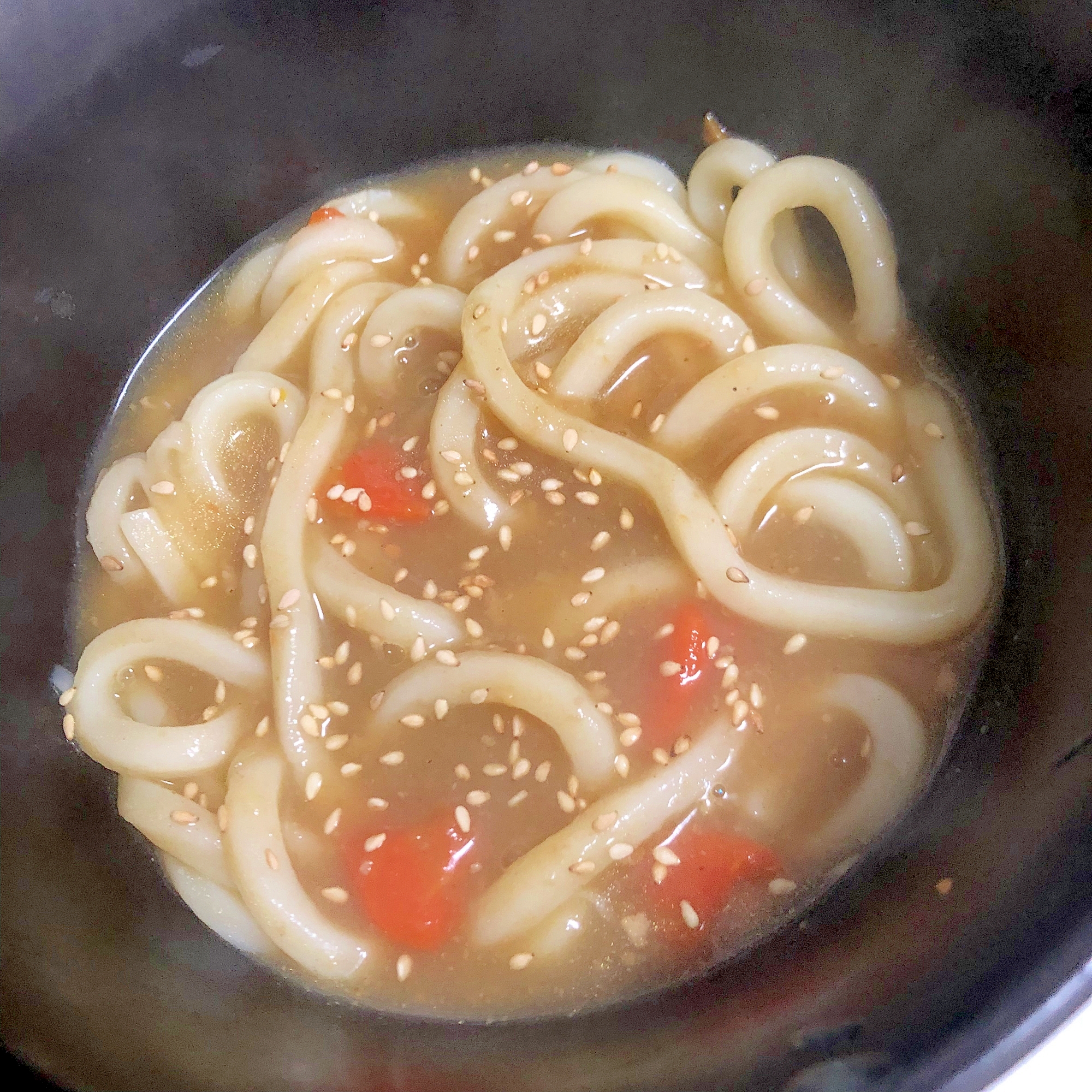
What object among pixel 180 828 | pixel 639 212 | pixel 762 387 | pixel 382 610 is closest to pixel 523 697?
pixel 382 610

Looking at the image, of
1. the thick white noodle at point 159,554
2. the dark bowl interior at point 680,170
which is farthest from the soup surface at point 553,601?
the dark bowl interior at point 680,170

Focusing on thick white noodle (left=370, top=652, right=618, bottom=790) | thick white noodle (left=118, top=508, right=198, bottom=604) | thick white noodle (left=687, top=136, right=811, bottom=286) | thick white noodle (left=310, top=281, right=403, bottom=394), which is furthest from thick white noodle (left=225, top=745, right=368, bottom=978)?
thick white noodle (left=687, top=136, right=811, bottom=286)

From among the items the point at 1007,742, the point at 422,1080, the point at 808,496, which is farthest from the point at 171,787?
the point at 1007,742

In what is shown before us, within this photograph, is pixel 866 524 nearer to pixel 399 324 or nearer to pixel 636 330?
pixel 636 330

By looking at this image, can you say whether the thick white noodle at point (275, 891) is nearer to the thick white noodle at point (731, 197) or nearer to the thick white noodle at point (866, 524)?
the thick white noodle at point (866, 524)

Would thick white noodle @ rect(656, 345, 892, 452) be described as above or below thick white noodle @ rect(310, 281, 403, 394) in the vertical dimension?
above

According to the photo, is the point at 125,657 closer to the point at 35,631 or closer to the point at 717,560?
the point at 35,631

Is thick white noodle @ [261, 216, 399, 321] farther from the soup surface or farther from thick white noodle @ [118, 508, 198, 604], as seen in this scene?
thick white noodle @ [118, 508, 198, 604]
